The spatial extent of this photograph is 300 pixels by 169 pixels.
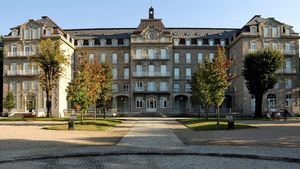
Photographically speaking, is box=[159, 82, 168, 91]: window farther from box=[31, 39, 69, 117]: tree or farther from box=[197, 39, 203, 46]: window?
box=[31, 39, 69, 117]: tree

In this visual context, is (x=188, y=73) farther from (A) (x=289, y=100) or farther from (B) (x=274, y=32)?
(A) (x=289, y=100)

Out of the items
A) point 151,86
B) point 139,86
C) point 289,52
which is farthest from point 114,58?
point 289,52

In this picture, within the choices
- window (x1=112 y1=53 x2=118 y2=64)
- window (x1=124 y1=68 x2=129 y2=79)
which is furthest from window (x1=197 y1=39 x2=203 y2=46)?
window (x1=112 y1=53 x2=118 y2=64)

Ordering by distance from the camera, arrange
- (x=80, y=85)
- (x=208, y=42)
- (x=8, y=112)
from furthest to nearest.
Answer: (x=208, y=42)
(x=8, y=112)
(x=80, y=85)

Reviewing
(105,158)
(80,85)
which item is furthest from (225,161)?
(80,85)

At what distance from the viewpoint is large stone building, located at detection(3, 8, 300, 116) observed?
65062 millimetres

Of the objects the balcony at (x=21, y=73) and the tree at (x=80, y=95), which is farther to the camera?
the balcony at (x=21, y=73)

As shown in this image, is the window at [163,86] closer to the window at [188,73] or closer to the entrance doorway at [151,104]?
the entrance doorway at [151,104]

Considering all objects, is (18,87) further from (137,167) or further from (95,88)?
(137,167)

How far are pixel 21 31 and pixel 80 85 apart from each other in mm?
37522

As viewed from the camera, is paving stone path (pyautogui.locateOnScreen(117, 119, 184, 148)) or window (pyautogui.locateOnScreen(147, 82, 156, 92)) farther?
window (pyautogui.locateOnScreen(147, 82, 156, 92))

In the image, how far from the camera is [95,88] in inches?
1526

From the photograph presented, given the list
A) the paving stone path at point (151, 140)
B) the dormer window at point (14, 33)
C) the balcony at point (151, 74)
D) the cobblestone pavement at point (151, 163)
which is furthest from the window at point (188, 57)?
the cobblestone pavement at point (151, 163)

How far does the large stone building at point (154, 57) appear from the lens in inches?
2562
